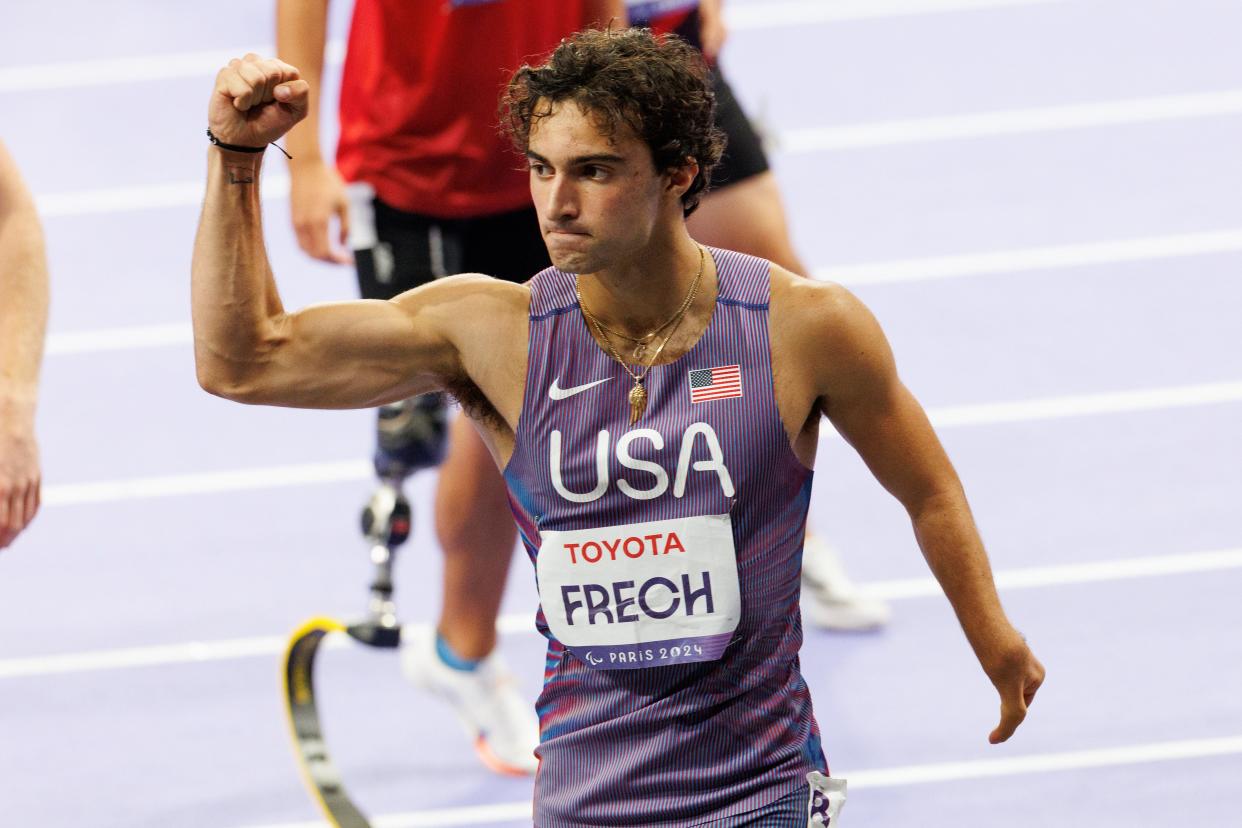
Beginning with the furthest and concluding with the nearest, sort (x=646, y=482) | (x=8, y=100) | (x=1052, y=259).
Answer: (x=8, y=100), (x=1052, y=259), (x=646, y=482)

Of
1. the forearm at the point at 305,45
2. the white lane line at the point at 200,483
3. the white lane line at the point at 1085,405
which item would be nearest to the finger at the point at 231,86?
the forearm at the point at 305,45

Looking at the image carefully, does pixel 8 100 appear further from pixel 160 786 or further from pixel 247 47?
pixel 160 786

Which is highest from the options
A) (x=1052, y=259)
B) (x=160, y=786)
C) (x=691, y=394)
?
(x=691, y=394)

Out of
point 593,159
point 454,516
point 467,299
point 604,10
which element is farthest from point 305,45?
point 593,159

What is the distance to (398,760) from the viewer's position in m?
4.61

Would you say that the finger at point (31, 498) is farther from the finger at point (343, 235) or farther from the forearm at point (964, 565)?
the forearm at point (964, 565)

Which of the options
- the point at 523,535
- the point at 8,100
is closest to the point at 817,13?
the point at 8,100

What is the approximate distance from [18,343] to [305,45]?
102cm

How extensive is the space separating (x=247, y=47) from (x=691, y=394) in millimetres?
7198

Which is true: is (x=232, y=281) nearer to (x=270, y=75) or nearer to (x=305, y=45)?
(x=270, y=75)

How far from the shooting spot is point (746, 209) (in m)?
4.78

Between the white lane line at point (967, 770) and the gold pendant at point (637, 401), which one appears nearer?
the gold pendant at point (637, 401)

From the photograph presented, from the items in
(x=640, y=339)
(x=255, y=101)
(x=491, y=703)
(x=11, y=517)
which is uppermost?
(x=255, y=101)

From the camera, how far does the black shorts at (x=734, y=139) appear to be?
4.79 metres
